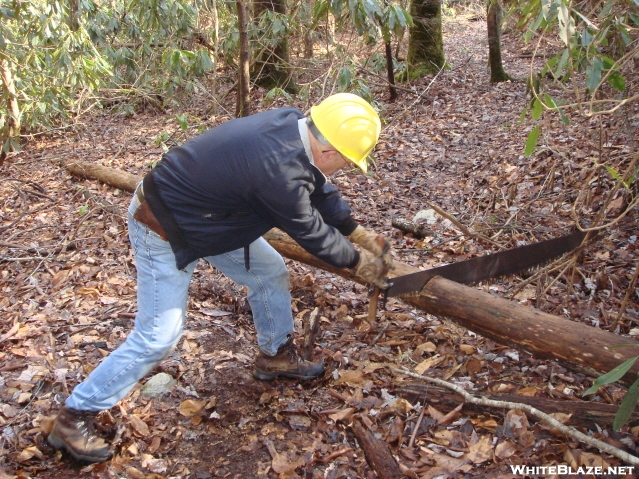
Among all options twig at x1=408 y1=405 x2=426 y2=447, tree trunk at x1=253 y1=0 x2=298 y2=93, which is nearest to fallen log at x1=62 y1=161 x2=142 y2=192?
tree trunk at x1=253 y1=0 x2=298 y2=93

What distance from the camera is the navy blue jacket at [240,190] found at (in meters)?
2.62

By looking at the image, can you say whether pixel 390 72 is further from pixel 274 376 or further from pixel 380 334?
pixel 274 376

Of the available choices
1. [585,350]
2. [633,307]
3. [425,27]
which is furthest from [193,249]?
[425,27]

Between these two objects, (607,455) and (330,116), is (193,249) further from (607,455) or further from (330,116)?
(607,455)

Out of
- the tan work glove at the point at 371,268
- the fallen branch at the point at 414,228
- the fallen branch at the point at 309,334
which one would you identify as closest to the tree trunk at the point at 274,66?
the fallen branch at the point at 414,228

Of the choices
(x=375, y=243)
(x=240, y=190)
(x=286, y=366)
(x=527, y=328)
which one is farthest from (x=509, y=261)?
(x=240, y=190)

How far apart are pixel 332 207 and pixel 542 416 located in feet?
5.65

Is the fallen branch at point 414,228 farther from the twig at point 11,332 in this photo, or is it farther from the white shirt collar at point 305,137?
the twig at point 11,332

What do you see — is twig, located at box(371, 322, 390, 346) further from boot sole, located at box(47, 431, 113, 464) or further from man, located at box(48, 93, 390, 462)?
boot sole, located at box(47, 431, 113, 464)

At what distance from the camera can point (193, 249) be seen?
295cm

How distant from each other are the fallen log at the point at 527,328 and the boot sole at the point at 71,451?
7.25 feet

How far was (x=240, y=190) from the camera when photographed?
8.77 feet

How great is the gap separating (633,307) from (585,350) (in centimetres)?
135

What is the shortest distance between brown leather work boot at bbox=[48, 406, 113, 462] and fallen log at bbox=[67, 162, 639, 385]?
7.18 ft
